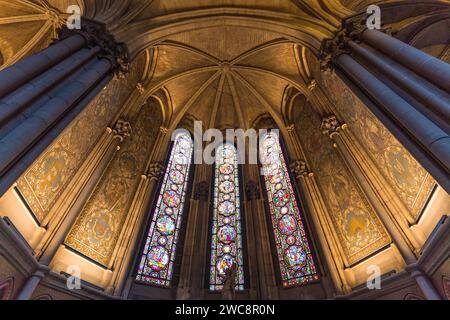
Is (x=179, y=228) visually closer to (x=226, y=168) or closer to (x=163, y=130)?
(x=226, y=168)

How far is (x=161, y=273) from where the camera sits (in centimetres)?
970

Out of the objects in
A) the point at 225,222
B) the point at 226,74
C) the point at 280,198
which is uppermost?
the point at 226,74

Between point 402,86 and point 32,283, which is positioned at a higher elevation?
point 402,86

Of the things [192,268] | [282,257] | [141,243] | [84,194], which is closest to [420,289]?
[282,257]

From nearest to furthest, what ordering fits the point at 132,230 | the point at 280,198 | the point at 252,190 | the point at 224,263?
the point at 132,230, the point at 224,263, the point at 280,198, the point at 252,190

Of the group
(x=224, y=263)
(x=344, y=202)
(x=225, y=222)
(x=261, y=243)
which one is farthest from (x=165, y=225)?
(x=344, y=202)

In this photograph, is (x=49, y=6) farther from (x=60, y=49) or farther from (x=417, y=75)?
(x=417, y=75)

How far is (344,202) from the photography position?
9.83 metres

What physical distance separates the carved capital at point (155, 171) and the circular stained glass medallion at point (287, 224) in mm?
4640

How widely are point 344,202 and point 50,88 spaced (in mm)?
8507

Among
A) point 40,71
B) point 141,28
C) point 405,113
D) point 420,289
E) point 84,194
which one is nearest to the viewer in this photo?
point 405,113

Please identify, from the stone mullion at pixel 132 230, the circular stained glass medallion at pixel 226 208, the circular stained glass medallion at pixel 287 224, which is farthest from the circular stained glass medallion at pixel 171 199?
the circular stained glass medallion at pixel 287 224

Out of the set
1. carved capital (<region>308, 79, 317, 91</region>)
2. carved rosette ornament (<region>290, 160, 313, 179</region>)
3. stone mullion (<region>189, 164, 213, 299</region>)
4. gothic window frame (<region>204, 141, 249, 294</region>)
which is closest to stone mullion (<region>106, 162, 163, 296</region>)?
stone mullion (<region>189, 164, 213, 299</region>)

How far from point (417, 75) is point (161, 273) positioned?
847 cm
